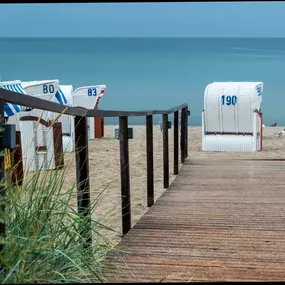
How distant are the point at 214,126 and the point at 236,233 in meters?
10.2

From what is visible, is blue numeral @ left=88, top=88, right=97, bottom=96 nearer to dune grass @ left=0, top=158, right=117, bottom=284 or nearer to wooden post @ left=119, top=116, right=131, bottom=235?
wooden post @ left=119, top=116, right=131, bottom=235

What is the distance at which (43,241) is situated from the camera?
7.68ft

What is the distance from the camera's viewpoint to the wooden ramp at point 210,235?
3324 millimetres

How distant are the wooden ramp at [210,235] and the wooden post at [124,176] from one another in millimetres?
104

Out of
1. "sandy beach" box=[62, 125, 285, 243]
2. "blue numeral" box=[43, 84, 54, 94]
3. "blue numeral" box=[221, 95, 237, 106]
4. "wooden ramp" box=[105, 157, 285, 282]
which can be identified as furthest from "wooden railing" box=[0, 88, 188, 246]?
"blue numeral" box=[221, 95, 237, 106]

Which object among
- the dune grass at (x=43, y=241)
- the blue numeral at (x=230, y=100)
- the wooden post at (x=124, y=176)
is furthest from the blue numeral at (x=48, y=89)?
the dune grass at (x=43, y=241)

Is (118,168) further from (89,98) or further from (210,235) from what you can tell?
(210,235)

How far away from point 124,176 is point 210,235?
73 cm

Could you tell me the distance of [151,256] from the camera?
3.68 meters

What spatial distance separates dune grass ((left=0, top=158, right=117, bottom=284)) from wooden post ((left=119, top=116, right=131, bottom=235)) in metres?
1.49

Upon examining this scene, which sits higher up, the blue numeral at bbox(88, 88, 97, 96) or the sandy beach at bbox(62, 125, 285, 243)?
the blue numeral at bbox(88, 88, 97, 96)

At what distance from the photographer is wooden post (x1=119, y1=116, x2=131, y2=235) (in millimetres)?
4441

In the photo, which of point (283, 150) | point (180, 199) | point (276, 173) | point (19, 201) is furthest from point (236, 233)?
point (283, 150)

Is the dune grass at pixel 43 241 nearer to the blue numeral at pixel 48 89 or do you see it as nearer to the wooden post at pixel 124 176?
the wooden post at pixel 124 176
